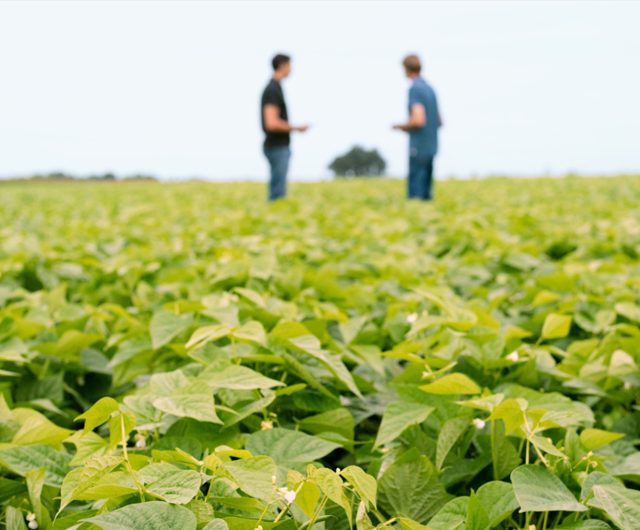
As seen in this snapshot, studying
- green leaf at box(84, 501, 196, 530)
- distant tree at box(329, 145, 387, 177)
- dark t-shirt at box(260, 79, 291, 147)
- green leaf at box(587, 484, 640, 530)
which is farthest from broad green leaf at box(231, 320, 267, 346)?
distant tree at box(329, 145, 387, 177)

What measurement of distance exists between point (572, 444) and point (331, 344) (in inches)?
31.0

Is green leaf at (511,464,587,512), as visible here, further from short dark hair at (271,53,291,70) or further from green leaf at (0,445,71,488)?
short dark hair at (271,53,291,70)

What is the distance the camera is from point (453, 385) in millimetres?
1455

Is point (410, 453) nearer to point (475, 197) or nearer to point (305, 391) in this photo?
point (305, 391)

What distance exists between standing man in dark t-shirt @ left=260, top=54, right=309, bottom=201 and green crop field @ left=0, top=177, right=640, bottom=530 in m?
4.67

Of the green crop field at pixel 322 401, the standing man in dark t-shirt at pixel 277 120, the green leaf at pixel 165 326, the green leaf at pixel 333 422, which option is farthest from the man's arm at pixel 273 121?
the green leaf at pixel 333 422

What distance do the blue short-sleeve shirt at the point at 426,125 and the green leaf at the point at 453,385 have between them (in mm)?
8074

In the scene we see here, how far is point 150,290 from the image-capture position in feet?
10.3

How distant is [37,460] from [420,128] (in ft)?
27.3

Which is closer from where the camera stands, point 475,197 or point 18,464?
point 18,464

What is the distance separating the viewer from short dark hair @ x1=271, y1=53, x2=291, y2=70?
26.9 feet

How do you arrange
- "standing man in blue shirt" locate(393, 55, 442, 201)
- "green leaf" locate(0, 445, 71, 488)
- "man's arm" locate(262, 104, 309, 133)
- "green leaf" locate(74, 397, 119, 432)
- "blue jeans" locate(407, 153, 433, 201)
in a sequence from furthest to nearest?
1. "blue jeans" locate(407, 153, 433, 201)
2. "standing man in blue shirt" locate(393, 55, 442, 201)
3. "man's arm" locate(262, 104, 309, 133)
4. "green leaf" locate(0, 445, 71, 488)
5. "green leaf" locate(74, 397, 119, 432)

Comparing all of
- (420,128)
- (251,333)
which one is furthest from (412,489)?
(420,128)

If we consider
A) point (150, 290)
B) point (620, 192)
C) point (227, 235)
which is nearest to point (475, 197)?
point (620, 192)
